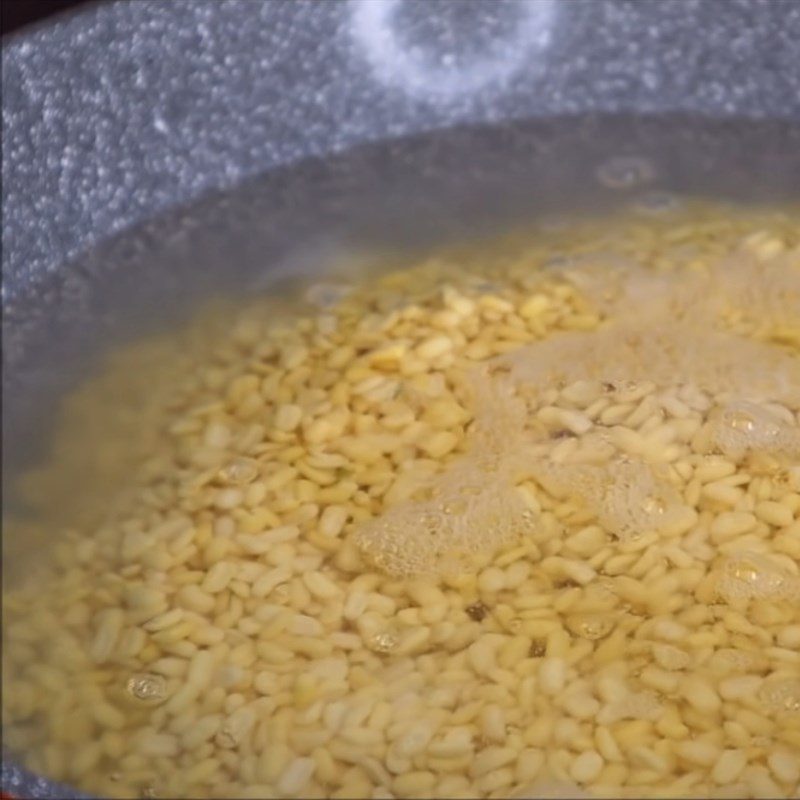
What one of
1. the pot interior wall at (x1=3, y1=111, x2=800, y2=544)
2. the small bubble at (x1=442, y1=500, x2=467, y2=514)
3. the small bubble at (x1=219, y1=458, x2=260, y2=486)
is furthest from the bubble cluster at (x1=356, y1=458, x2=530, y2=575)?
the pot interior wall at (x1=3, y1=111, x2=800, y2=544)

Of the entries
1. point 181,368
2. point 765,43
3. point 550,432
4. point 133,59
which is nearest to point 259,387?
point 181,368

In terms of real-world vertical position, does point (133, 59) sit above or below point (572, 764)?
above

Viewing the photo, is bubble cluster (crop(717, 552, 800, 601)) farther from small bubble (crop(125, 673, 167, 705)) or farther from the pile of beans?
small bubble (crop(125, 673, 167, 705))

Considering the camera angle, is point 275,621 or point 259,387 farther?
point 259,387

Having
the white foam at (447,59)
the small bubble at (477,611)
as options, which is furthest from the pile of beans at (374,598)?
the white foam at (447,59)

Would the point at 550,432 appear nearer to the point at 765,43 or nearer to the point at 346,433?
the point at 346,433

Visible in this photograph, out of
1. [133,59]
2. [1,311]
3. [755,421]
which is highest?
[133,59]
